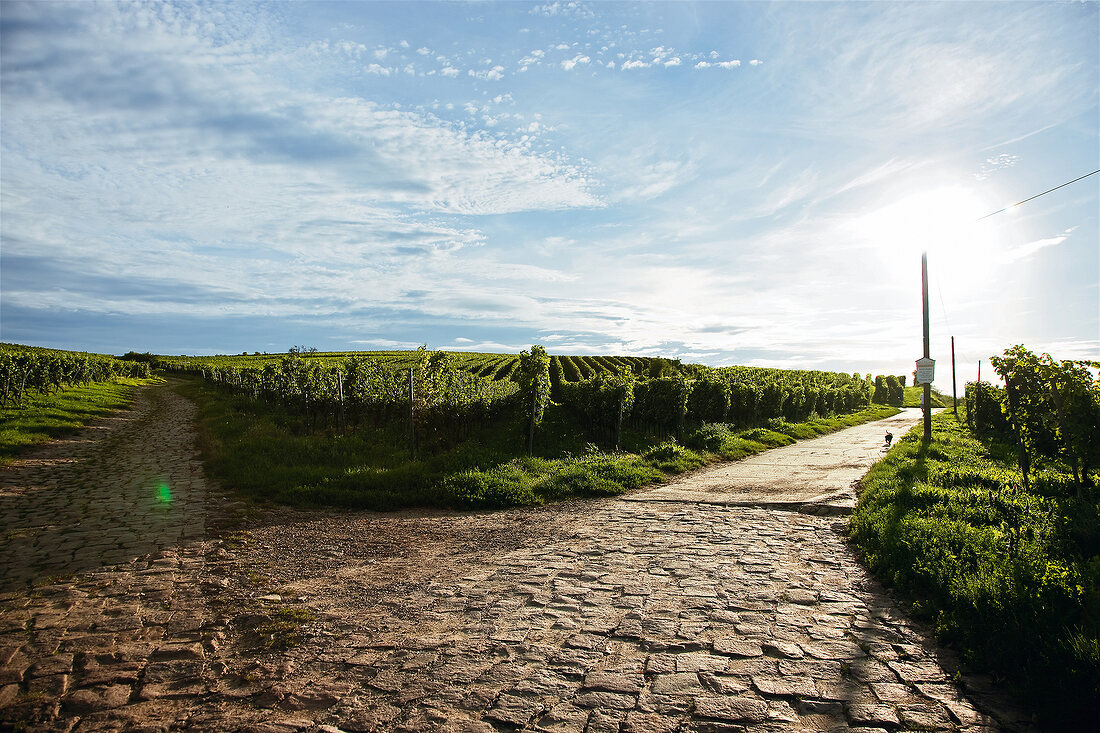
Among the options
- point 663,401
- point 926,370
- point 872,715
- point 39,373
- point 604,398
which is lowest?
point 872,715

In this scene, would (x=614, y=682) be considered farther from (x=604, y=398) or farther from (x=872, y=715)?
(x=604, y=398)

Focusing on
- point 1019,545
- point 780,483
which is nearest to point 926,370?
point 780,483

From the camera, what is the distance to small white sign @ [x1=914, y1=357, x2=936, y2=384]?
18797mm

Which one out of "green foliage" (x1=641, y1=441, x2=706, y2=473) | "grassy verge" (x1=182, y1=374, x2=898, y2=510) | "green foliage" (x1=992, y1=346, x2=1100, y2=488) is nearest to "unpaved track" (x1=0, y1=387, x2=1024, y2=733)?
"grassy verge" (x1=182, y1=374, x2=898, y2=510)

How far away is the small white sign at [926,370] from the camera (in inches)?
740

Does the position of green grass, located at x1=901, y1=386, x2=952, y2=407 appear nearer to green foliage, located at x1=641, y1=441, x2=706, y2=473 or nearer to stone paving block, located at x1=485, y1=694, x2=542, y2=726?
green foliage, located at x1=641, y1=441, x2=706, y2=473

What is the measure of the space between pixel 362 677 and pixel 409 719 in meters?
0.71

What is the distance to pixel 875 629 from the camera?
4848mm

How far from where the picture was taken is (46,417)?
62.3 ft

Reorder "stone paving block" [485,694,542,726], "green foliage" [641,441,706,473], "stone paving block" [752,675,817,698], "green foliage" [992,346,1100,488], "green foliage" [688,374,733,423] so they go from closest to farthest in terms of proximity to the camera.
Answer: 1. "stone paving block" [485,694,542,726]
2. "stone paving block" [752,675,817,698]
3. "green foliage" [992,346,1100,488]
4. "green foliage" [641,441,706,473]
5. "green foliage" [688,374,733,423]

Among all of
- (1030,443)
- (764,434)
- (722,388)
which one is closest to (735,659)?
(1030,443)

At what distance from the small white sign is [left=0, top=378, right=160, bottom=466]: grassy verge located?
26.1m

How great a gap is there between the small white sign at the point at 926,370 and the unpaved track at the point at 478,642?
48.2 feet

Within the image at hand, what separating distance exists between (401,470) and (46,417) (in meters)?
16.2
